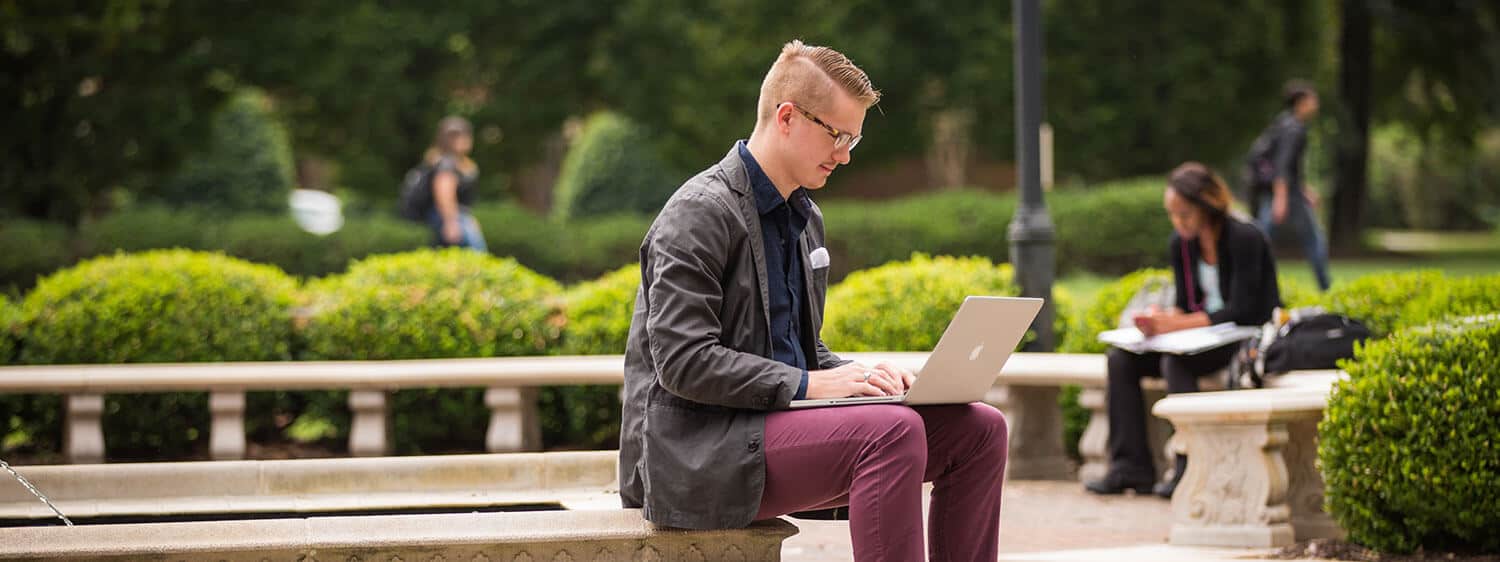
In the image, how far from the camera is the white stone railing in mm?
7980

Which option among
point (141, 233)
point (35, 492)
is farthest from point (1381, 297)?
point (141, 233)

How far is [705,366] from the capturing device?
3.90 meters

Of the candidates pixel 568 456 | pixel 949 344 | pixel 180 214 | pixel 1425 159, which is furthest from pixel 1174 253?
pixel 1425 159

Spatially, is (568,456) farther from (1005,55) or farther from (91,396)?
(1005,55)

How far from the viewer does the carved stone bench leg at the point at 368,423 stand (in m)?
8.50

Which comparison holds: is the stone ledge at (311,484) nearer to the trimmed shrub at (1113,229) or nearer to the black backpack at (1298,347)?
the black backpack at (1298,347)

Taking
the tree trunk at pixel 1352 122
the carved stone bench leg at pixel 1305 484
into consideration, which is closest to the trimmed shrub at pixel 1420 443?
the carved stone bench leg at pixel 1305 484

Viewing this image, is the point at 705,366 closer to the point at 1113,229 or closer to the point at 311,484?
the point at 311,484

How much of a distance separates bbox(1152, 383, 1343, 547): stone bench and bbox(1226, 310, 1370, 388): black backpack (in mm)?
780

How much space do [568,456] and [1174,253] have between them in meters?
3.74

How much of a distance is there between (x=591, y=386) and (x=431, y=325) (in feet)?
2.99

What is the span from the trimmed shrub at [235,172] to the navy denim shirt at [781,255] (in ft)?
59.0

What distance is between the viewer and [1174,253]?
311 inches

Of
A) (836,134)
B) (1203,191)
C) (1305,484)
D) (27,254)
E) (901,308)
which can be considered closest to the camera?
(836,134)
